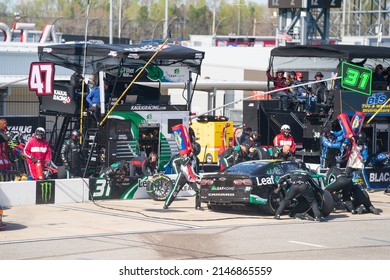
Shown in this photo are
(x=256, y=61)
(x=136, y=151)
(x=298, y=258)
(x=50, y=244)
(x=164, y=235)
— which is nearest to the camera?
(x=298, y=258)

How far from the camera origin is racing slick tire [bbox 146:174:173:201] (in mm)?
22562

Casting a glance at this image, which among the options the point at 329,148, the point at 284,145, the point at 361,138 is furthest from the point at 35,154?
the point at 361,138

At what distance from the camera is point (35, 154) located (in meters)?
22.3

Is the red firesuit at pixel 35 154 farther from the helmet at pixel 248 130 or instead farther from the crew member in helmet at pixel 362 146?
the crew member in helmet at pixel 362 146

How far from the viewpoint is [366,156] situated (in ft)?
83.8

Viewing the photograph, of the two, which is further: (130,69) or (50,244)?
(130,69)

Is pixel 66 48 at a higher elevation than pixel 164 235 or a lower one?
higher

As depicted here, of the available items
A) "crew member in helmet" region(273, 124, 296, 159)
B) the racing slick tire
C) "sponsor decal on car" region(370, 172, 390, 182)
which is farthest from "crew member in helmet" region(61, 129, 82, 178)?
"sponsor decal on car" region(370, 172, 390, 182)

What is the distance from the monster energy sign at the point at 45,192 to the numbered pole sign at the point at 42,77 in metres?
Result: 2.58

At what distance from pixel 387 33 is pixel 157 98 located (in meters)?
53.5

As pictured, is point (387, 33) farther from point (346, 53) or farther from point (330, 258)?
point (330, 258)

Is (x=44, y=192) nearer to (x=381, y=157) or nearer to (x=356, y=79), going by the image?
(x=356, y=79)

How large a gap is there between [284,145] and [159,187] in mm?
3744

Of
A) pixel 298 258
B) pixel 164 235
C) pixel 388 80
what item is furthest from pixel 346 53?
pixel 298 258
